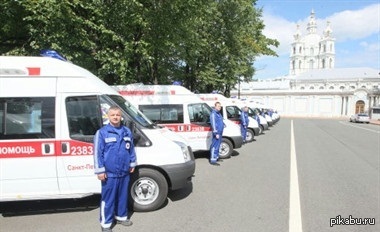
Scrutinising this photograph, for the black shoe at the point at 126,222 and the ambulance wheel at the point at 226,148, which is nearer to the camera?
the black shoe at the point at 126,222

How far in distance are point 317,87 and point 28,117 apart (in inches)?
4739

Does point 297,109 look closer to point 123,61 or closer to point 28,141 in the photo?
point 123,61

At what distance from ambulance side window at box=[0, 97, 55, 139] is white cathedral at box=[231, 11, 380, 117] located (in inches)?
3127

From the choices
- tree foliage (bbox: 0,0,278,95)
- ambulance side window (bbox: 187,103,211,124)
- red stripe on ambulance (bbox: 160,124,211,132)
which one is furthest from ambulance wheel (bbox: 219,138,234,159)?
tree foliage (bbox: 0,0,278,95)

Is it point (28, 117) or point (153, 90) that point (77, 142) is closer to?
point (28, 117)

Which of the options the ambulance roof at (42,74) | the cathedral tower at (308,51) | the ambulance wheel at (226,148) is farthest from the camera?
the cathedral tower at (308,51)

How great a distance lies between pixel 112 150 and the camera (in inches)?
184

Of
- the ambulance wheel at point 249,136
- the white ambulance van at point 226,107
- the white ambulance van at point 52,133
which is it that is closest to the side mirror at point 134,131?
the white ambulance van at point 52,133

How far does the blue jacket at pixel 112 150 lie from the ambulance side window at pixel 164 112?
6005mm

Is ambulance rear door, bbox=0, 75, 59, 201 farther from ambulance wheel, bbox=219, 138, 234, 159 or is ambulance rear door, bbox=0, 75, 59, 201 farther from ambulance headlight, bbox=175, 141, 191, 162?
ambulance wheel, bbox=219, 138, 234, 159

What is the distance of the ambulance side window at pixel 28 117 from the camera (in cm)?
523

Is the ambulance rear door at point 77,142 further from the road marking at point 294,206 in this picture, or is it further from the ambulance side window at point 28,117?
the road marking at point 294,206

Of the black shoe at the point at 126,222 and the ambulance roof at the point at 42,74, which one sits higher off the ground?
the ambulance roof at the point at 42,74

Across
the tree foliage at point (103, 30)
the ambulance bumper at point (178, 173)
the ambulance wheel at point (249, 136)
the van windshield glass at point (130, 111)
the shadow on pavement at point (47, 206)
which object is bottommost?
the shadow on pavement at point (47, 206)
